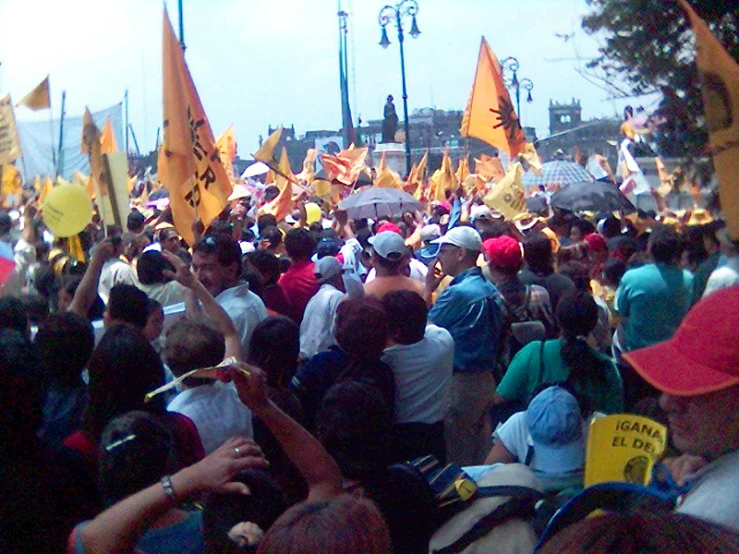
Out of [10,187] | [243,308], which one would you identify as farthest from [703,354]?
[10,187]

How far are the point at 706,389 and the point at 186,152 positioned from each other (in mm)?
5616

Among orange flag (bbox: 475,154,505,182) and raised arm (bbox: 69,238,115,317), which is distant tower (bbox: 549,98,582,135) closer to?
orange flag (bbox: 475,154,505,182)

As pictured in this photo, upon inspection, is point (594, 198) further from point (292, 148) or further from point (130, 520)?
point (292, 148)

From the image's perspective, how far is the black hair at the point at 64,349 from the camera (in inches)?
140

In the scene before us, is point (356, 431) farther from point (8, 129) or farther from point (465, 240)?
point (8, 129)

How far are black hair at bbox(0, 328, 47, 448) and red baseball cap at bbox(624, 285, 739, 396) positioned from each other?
1.62 metres

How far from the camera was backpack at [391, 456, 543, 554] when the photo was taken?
2.60m

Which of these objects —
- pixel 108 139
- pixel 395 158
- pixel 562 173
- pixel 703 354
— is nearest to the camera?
pixel 703 354

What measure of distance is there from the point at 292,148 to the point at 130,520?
85557 millimetres

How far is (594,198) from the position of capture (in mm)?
11734

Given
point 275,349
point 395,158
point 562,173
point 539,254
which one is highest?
point 395,158

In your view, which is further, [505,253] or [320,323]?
[505,253]

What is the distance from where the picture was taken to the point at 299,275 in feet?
22.0

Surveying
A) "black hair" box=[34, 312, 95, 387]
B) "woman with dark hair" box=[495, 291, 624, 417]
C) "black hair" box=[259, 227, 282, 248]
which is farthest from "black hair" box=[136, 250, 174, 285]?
"black hair" box=[259, 227, 282, 248]
